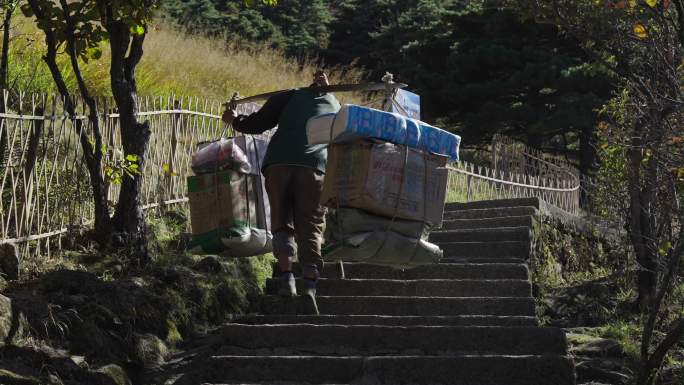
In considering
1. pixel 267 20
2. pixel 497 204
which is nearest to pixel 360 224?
pixel 497 204

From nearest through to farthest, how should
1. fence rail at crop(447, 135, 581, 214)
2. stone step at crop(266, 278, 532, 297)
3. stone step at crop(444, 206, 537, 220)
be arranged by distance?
stone step at crop(266, 278, 532, 297), stone step at crop(444, 206, 537, 220), fence rail at crop(447, 135, 581, 214)

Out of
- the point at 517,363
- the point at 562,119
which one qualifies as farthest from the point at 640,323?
the point at 562,119

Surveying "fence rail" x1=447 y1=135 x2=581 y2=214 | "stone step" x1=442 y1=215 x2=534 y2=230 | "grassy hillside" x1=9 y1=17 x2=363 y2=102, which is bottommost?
"stone step" x1=442 y1=215 x2=534 y2=230

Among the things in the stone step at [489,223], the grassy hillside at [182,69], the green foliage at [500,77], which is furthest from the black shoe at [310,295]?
the green foliage at [500,77]

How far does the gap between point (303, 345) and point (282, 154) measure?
1310 millimetres

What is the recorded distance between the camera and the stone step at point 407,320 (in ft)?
24.0

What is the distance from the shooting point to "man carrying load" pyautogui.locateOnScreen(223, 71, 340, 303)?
24.4 ft

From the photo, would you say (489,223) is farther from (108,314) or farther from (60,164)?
(108,314)

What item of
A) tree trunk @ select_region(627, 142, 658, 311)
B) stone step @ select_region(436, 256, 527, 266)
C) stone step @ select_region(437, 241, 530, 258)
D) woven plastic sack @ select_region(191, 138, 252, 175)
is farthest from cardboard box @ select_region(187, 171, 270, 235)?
tree trunk @ select_region(627, 142, 658, 311)

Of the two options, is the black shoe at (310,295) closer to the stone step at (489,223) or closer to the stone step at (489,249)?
the stone step at (489,249)

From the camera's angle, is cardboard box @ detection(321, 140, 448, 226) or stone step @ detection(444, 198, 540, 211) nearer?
cardboard box @ detection(321, 140, 448, 226)

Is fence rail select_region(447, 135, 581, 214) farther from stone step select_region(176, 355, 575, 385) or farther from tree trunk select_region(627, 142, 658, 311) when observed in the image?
stone step select_region(176, 355, 575, 385)

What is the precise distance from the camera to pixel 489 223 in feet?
36.8

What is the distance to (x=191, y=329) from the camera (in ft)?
26.0
